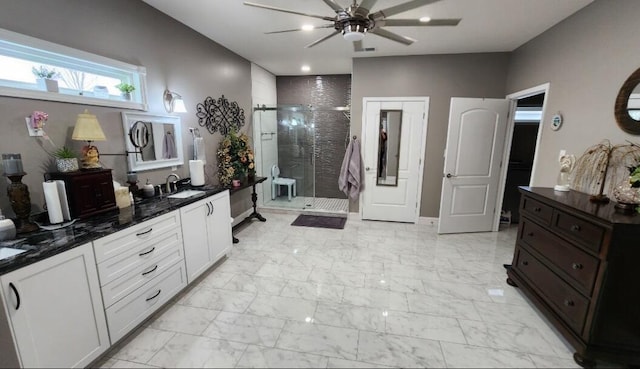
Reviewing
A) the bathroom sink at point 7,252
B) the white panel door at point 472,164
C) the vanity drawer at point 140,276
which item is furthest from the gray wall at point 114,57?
the white panel door at point 472,164

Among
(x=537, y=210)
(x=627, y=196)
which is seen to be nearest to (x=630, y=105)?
(x=627, y=196)

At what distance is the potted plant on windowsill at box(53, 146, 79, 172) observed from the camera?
5.71ft

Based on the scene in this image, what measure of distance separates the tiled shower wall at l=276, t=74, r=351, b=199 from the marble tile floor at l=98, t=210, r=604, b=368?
230 cm

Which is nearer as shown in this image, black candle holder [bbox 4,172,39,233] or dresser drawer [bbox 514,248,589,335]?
black candle holder [bbox 4,172,39,233]

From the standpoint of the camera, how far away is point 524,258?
91.8 inches

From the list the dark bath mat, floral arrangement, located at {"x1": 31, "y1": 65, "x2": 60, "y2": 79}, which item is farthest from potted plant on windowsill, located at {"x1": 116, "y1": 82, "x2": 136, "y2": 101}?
the dark bath mat

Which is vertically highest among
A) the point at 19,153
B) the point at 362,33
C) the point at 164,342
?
the point at 362,33

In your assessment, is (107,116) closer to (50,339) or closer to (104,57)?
(104,57)

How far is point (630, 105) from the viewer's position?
1.88 m

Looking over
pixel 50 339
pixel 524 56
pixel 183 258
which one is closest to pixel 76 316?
pixel 50 339

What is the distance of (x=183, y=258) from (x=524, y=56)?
4.51 meters

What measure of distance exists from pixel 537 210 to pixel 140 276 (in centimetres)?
317

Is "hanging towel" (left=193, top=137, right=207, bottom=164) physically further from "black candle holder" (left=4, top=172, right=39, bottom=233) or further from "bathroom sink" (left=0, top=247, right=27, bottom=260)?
"bathroom sink" (left=0, top=247, right=27, bottom=260)

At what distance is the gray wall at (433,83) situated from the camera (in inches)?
146
